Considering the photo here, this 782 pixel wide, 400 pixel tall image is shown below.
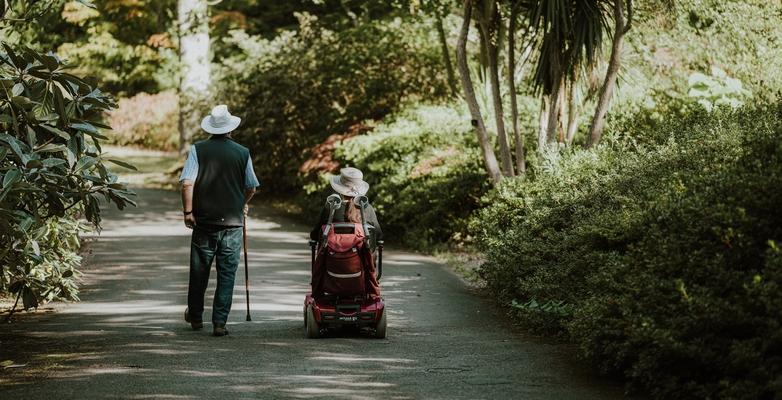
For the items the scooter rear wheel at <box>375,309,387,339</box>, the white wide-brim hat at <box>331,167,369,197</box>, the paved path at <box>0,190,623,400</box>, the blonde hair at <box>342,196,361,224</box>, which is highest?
the white wide-brim hat at <box>331,167,369,197</box>

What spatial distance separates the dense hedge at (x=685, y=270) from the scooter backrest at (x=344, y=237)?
5.58ft

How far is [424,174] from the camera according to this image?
51.8 feet

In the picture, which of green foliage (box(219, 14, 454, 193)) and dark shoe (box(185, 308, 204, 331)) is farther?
green foliage (box(219, 14, 454, 193))

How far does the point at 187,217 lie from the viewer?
8969mm

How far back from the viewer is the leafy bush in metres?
37.4

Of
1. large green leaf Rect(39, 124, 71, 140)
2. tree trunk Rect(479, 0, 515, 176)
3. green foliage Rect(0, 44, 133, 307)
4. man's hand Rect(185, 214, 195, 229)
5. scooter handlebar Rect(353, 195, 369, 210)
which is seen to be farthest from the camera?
tree trunk Rect(479, 0, 515, 176)

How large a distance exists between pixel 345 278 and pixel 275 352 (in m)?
0.93

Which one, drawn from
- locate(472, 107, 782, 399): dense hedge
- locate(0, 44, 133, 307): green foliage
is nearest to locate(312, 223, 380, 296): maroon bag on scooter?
locate(472, 107, 782, 399): dense hedge

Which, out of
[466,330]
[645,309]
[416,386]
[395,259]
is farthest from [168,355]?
[395,259]

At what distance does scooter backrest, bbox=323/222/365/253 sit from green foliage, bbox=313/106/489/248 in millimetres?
6361

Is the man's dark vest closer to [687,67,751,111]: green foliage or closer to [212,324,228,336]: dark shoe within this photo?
[212,324,228,336]: dark shoe

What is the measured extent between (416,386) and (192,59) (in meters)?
21.8

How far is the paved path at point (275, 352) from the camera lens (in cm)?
664

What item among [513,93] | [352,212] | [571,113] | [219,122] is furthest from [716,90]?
[219,122]
